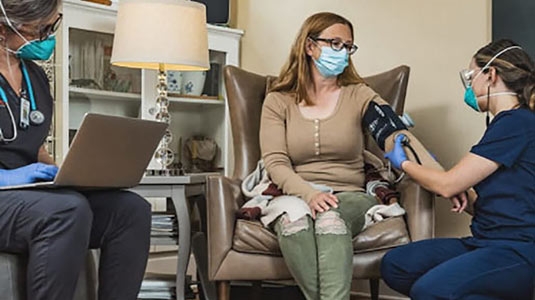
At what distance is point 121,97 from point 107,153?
148 centimetres

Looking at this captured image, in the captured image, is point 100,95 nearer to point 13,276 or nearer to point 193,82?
point 193,82

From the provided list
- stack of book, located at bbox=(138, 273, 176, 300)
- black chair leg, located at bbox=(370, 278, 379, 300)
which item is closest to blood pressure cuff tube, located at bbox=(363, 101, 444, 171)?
black chair leg, located at bbox=(370, 278, 379, 300)

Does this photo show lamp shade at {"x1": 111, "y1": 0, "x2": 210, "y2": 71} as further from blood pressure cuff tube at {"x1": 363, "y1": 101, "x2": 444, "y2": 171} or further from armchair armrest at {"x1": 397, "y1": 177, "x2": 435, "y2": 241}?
armchair armrest at {"x1": 397, "y1": 177, "x2": 435, "y2": 241}

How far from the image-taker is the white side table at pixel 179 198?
8.23 feet

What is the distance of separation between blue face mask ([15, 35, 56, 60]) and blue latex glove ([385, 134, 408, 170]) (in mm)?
1057

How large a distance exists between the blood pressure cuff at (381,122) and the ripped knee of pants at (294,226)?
415mm

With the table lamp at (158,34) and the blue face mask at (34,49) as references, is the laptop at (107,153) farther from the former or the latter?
the table lamp at (158,34)

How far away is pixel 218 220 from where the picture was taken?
2.29 m

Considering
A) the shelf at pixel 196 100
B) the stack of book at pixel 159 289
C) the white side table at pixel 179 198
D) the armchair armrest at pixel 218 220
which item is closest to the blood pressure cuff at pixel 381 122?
the armchair armrest at pixel 218 220

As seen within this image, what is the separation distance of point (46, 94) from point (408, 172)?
1.07 metres

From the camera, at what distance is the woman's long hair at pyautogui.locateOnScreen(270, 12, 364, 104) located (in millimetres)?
2494

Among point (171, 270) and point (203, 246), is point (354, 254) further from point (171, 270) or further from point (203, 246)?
point (171, 270)

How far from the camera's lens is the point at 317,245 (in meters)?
2.06

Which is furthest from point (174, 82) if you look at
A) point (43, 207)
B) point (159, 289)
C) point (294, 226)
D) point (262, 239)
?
point (43, 207)
